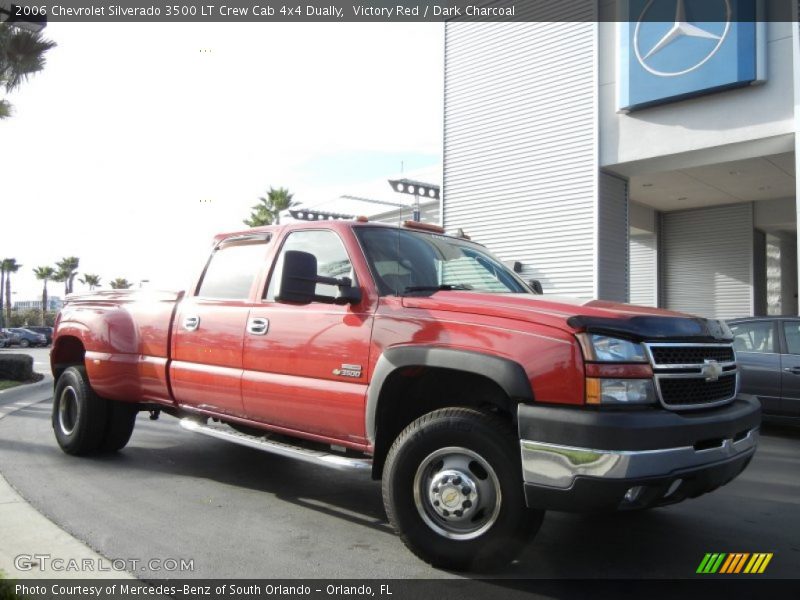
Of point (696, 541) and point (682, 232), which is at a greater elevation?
point (682, 232)

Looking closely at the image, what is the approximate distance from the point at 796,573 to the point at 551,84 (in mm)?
12457

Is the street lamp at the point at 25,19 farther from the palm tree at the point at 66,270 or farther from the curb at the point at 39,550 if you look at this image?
the palm tree at the point at 66,270

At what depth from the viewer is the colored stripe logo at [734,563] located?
367 cm

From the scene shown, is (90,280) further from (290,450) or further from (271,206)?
(290,450)

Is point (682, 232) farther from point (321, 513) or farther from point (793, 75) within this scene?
point (321, 513)

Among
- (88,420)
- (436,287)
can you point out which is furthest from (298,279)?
(88,420)

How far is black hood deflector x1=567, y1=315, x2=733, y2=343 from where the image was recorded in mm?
3188

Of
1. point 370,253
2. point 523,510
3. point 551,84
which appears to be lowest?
point 523,510

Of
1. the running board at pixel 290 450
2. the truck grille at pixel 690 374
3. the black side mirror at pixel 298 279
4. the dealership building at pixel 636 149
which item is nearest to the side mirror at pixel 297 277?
the black side mirror at pixel 298 279

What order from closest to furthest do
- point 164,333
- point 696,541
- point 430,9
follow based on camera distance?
point 696,541, point 164,333, point 430,9

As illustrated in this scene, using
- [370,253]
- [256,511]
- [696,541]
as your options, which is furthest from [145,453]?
[696,541]

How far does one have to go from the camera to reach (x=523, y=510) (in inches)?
129

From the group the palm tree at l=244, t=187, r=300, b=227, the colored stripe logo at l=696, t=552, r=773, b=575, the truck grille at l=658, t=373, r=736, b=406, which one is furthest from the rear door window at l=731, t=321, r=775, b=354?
the palm tree at l=244, t=187, r=300, b=227
